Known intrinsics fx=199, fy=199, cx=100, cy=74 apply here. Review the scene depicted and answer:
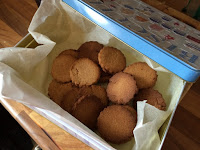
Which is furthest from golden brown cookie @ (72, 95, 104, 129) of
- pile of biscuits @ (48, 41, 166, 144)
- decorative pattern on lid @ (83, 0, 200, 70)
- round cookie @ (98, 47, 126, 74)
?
decorative pattern on lid @ (83, 0, 200, 70)

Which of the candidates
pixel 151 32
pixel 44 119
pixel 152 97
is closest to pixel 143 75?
pixel 152 97

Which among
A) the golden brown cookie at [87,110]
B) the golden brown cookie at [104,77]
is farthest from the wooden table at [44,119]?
the golden brown cookie at [104,77]

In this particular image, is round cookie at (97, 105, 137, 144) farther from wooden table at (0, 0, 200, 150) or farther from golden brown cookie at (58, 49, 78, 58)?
golden brown cookie at (58, 49, 78, 58)

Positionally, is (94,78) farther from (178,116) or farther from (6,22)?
(6,22)

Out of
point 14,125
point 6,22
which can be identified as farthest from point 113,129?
point 6,22

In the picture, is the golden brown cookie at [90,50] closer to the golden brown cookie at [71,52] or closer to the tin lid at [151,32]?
the golden brown cookie at [71,52]
